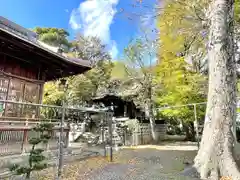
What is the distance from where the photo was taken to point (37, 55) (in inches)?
317

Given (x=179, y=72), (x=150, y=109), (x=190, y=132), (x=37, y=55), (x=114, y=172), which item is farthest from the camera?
(x=190, y=132)

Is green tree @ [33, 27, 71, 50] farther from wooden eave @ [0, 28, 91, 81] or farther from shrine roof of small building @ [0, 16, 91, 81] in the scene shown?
wooden eave @ [0, 28, 91, 81]

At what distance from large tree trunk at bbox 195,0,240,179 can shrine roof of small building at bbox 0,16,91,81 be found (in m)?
5.11

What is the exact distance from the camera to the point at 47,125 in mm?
4797

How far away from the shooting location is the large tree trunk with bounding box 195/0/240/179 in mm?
5031

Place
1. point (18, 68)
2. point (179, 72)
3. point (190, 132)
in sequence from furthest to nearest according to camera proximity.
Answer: point (190, 132)
point (179, 72)
point (18, 68)

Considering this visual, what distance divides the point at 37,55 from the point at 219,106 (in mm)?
6268

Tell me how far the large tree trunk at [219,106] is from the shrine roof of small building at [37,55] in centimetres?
511

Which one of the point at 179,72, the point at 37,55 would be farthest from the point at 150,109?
the point at 37,55

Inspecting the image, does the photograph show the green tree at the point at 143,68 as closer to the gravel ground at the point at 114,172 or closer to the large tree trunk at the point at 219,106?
the gravel ground at the point at 114,172

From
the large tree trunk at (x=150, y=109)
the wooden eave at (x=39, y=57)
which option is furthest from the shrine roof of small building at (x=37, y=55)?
the large tree trunk at (x=150, y=109)

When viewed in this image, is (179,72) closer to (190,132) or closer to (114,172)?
(190,132)

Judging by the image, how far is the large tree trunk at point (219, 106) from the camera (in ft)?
16.5

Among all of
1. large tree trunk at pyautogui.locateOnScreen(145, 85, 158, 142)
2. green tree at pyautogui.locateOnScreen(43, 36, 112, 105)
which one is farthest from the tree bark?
green tree at pyautogui.locateOnScreen(43, 36, 112, 105)
